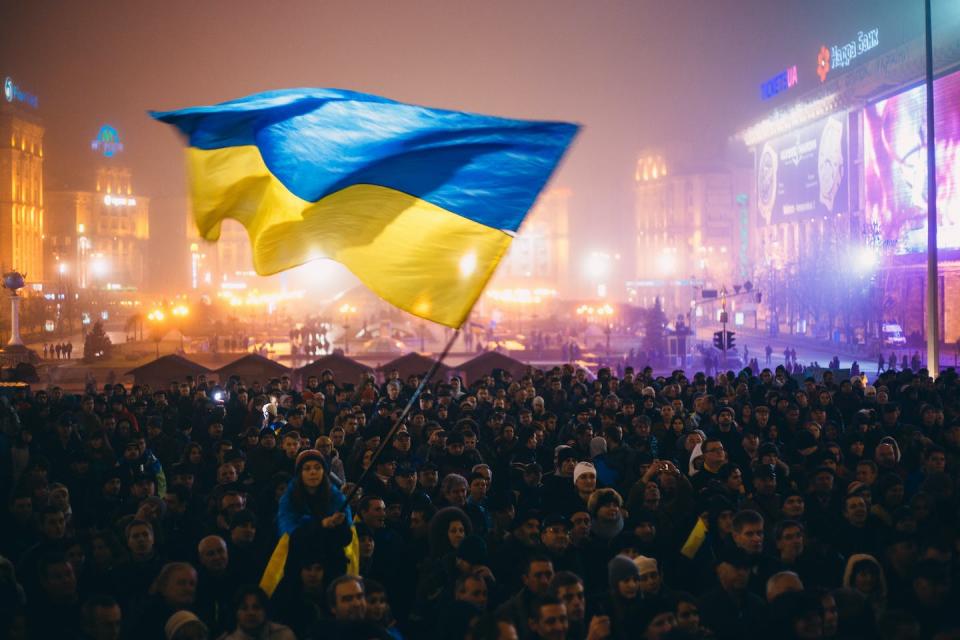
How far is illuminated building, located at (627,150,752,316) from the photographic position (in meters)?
129

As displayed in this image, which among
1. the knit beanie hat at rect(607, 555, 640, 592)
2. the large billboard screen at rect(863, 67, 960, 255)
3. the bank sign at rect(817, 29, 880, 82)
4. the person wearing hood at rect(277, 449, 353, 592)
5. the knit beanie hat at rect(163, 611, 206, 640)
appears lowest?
the knit beanie hat at rect(163, 611, 206, 640)

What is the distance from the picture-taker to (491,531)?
24.6 feet

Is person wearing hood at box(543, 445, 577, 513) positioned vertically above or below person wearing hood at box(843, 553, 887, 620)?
above

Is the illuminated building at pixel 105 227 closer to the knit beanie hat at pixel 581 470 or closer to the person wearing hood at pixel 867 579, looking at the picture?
the knit beanie hat at pixel 581 470

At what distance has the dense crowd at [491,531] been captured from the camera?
5.66m

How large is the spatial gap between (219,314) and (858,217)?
154 feet

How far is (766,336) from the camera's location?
6894 cm

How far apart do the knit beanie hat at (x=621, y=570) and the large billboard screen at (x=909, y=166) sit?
54.4m

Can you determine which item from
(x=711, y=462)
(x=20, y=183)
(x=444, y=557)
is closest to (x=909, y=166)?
(x=711, y=462)

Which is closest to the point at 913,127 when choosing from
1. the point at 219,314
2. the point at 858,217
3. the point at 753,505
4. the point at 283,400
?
the point at 858,217

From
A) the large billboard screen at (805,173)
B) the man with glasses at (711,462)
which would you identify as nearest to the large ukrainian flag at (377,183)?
the man with glasses at (711,462)

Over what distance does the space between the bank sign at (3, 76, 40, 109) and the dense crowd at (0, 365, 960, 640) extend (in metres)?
96.5

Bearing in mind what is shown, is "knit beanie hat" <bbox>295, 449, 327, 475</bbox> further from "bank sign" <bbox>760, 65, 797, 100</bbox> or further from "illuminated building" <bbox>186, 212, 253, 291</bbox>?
"illuminated building" <bbox>186, 212, 253, 291</bbox>

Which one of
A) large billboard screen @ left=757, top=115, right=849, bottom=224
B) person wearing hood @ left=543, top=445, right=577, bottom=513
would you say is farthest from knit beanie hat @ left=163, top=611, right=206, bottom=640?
large billboard screen @ left=757, top=115, right=849, bottom=224
